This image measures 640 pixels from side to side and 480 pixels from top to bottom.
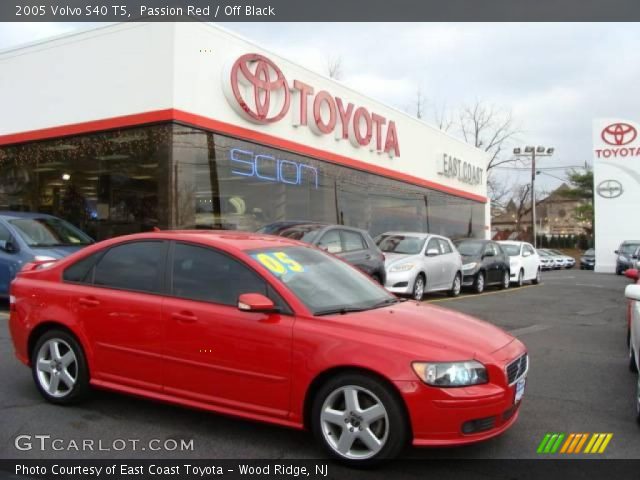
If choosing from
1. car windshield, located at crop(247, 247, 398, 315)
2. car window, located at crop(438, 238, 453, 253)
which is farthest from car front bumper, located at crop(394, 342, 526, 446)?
car window, located at crop(438, 238, 453, 253)

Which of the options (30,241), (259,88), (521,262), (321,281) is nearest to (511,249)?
(521,262)

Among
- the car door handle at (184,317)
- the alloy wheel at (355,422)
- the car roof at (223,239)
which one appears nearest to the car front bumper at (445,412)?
the alloy wheel at (355,422)

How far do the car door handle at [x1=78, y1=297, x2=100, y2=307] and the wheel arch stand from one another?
190 centimetres

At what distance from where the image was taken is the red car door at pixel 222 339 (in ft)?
13.4

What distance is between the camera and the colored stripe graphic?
14.1 feet

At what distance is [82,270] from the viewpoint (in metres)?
5.14

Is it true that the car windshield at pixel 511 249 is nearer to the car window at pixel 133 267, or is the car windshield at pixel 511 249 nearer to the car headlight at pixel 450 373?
the car window at pixel 133 267

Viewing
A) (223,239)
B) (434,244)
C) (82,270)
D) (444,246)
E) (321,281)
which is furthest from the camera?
(444,246)

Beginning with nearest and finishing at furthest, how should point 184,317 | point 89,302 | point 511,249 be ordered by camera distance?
point 184,317 < point 89,302 < point 511,249

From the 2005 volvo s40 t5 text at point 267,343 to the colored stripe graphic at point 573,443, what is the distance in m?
0.46

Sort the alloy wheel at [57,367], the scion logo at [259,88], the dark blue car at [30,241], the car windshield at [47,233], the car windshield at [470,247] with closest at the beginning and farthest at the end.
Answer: the alloy wheel at [57,367], the dark blue car at [30,241], the car windshield at [47,233], the scion logo at [259,88], the car windshield at [470,247]

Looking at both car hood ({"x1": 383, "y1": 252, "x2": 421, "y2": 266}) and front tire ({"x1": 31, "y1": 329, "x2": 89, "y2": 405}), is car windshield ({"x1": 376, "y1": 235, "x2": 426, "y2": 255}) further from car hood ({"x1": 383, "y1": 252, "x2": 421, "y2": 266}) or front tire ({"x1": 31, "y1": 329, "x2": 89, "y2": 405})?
front tire ({"x1": 31, "y1": 329, "x2": 89, "y2": 405})

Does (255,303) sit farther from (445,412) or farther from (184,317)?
(445,412)

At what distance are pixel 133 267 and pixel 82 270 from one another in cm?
54
